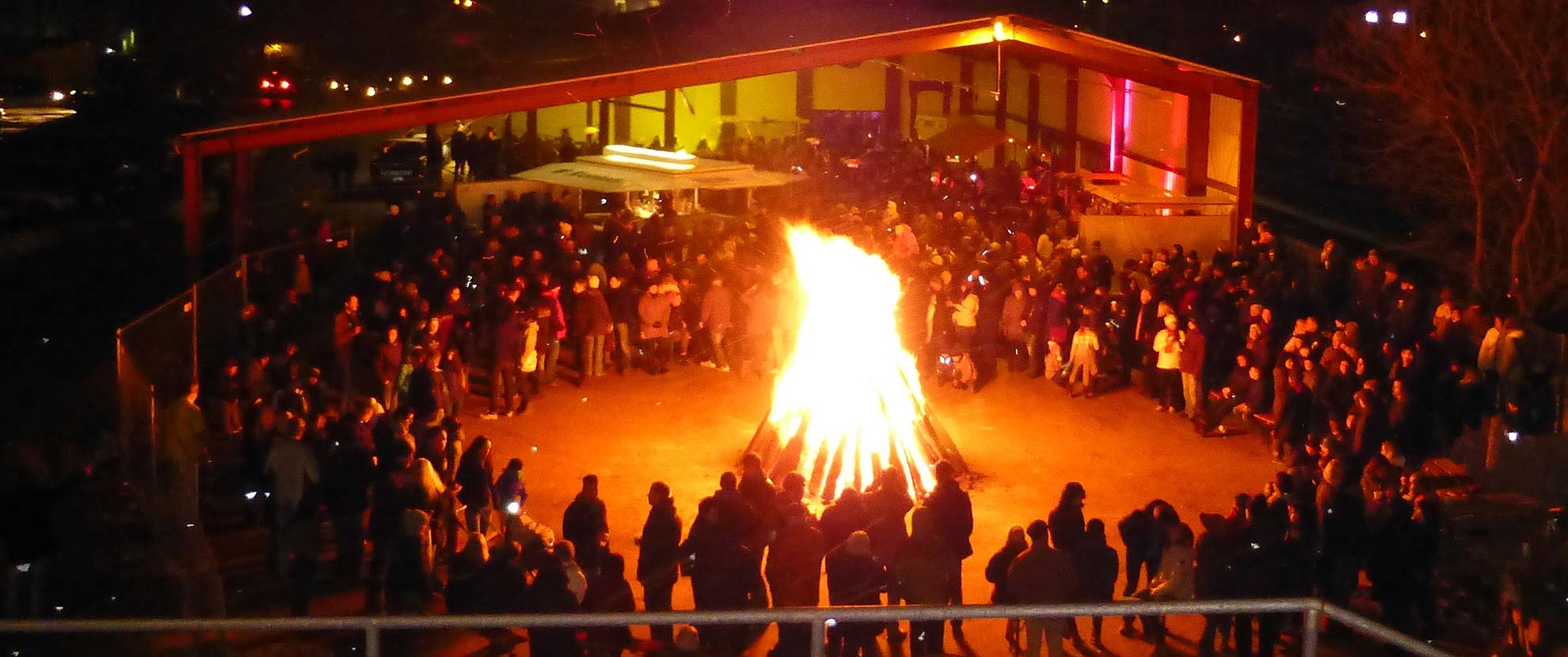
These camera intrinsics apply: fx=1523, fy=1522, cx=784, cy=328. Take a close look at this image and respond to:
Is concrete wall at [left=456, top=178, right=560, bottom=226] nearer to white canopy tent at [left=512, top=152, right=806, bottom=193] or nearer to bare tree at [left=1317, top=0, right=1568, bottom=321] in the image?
white canopy tent at [left=512, top=152, right=806, bottom=193]

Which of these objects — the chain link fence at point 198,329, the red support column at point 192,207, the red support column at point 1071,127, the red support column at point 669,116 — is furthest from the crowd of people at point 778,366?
the red support column at point 1071,127

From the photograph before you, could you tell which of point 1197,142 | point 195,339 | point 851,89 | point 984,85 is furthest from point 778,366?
point 984,85

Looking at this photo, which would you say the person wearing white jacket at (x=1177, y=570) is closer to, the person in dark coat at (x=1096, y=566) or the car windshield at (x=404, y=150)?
the person in dark coat at (x=1096, y=566)

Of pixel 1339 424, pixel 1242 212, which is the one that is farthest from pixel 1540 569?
pixel 1242 212

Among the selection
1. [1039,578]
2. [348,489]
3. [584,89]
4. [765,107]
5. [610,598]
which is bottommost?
[610,598]

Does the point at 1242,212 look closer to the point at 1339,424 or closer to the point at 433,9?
the point at 1339,424

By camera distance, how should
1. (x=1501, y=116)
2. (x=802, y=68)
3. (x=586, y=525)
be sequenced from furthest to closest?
(x=802, y=68) < (x=1501, y=116) < (x=586, y=525)

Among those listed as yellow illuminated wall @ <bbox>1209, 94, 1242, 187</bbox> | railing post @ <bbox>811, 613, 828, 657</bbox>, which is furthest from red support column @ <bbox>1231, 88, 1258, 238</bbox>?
railing post @ <bbox>811, 613, 828, 657</bbox>

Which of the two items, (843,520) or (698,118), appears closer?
(843,520)

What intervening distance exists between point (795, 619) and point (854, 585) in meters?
4.00

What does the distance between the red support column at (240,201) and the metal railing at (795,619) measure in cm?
1417

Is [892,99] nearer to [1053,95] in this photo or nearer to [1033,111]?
[1053,95]

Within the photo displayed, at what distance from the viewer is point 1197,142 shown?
22.6 metres

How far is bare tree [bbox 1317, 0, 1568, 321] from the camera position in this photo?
1928 cm
